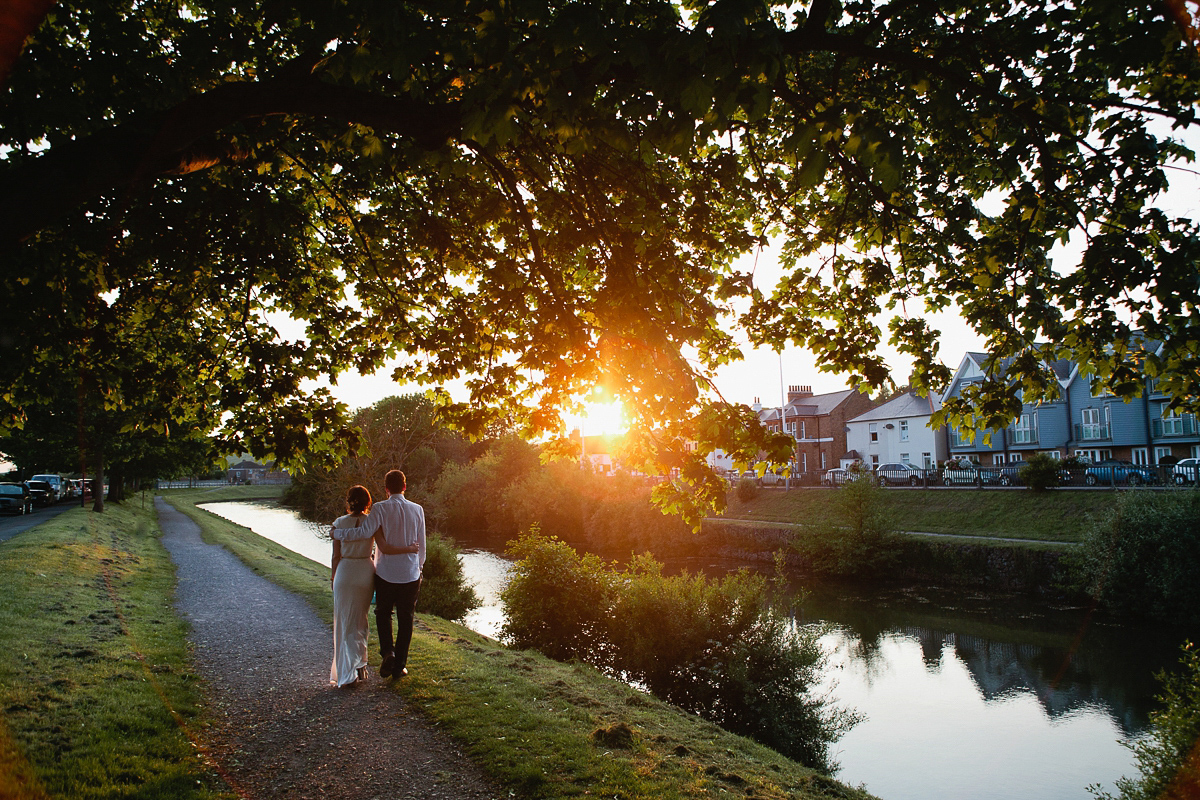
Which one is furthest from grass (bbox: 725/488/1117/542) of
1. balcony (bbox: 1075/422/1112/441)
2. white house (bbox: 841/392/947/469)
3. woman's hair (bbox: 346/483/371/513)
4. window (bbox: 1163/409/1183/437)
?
woman's hair (bbox: 346/483/371/513)

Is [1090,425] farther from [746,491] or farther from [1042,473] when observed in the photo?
[746,491]

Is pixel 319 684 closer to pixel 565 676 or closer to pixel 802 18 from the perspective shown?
pixel 565 676

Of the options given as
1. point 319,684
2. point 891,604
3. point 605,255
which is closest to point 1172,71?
point 605,255

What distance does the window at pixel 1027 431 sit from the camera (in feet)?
156

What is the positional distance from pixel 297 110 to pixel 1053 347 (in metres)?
6.38

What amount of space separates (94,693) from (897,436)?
59.8m

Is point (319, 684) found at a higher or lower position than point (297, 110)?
lower

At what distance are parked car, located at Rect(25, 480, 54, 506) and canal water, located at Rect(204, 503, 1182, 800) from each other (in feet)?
100

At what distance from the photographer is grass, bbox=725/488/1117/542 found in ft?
95.9

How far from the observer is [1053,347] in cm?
580

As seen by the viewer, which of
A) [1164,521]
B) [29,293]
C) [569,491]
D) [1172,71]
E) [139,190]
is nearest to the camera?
[1172,71]

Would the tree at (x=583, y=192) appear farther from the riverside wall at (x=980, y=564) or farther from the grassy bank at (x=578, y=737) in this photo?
the riverside wall at (x=980, y=564)

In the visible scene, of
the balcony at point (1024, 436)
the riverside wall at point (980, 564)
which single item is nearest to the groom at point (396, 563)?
the riverside wall at point (980, 564)

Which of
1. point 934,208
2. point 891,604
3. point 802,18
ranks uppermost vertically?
point 802,18
